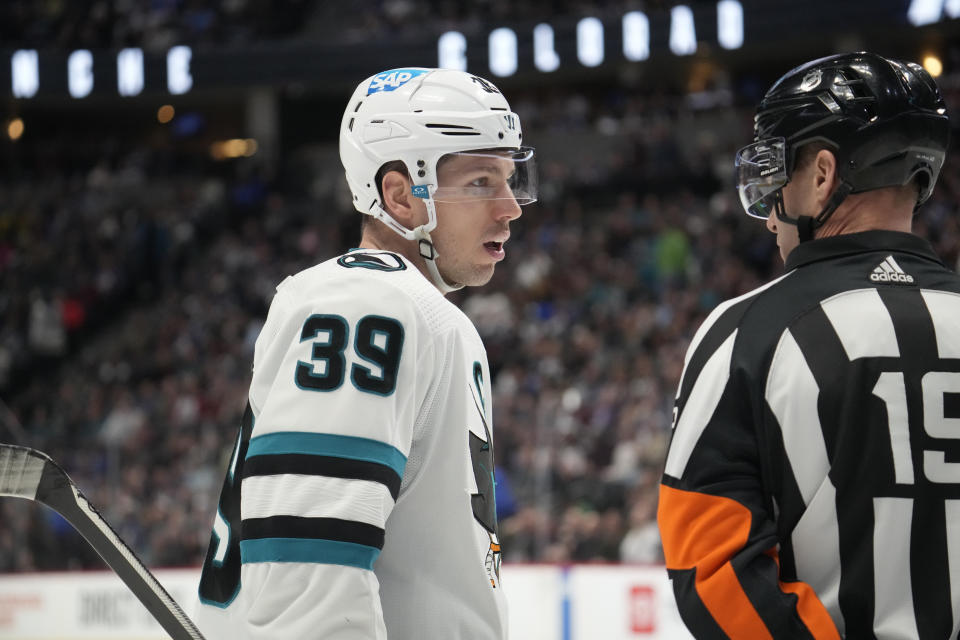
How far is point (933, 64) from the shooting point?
44.9 feet

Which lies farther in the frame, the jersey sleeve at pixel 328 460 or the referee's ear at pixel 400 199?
the referee's ear at pixel 400 199

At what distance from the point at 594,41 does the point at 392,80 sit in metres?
13.4

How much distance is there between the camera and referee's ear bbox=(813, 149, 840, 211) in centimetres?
162

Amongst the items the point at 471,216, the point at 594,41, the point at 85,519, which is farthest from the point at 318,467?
the point at 594,41

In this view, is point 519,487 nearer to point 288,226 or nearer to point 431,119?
point 431,119

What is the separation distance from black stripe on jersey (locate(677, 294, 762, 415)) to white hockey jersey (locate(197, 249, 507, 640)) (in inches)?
12.6

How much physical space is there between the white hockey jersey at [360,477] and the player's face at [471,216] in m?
0.21

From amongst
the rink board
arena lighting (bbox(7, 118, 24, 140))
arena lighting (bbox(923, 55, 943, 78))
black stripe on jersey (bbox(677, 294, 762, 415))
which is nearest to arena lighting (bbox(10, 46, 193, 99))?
arena lighting (bbox(7, 118, 24, 140))

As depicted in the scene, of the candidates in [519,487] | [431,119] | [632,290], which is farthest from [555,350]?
[431,119]

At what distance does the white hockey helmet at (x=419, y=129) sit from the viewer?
6.22 feet

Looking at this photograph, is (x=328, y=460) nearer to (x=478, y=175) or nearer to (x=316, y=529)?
(x=316, y=529)

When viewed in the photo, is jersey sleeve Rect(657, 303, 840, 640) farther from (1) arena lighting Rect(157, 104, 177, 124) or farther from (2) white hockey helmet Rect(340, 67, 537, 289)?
(1) arena lighting Rect(157, 104, 177, 124)

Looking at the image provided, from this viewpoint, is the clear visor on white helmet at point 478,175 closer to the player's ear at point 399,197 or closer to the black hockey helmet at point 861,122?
the player's ear at point 399,197

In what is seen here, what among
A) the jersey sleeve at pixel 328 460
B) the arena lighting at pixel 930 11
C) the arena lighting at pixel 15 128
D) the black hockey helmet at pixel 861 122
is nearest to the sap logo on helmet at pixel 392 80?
the jersey sleeve at pixel 328 460
